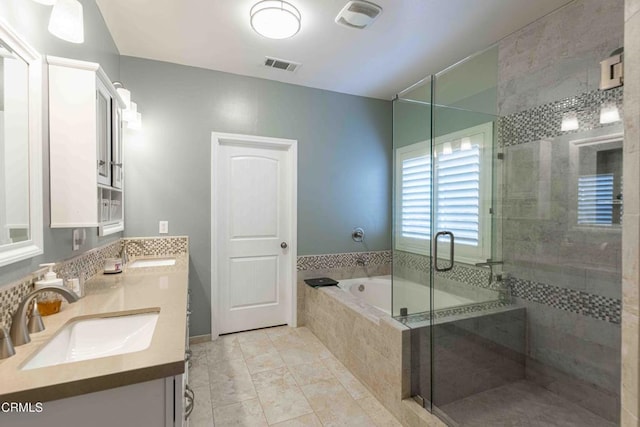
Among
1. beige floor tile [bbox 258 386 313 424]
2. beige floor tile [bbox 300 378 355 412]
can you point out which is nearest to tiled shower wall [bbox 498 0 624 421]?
beige floor tile [bbox 300 378 355 412]

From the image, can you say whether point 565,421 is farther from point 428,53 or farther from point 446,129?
point 428,53

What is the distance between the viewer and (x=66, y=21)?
1250 millimetres

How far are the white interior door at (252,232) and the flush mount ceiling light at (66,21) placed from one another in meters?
1.69

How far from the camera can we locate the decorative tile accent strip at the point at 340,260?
334 cm

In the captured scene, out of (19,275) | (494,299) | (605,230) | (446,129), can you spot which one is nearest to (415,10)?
(446,129)

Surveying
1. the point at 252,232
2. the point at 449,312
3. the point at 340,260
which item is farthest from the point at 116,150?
the point at 449,312

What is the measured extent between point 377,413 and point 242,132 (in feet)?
8.82

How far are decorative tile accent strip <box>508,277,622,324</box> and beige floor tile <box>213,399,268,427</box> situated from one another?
2.06 meters

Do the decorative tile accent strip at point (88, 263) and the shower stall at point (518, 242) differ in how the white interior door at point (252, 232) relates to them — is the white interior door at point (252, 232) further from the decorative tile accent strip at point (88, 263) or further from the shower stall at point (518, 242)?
the shower stall at point (518, 242)

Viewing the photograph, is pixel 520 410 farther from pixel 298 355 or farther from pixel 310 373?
pixel 298 355

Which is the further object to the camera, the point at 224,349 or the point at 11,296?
the point at 224,349

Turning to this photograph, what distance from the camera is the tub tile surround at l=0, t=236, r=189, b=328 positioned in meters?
1.09

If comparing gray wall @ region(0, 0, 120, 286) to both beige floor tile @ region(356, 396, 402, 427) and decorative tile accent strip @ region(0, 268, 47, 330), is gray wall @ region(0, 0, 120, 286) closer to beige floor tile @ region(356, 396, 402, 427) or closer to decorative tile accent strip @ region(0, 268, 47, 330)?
decorative tile accent strip @ region(0, 268, 47, 330)

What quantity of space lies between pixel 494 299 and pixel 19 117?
302cm
